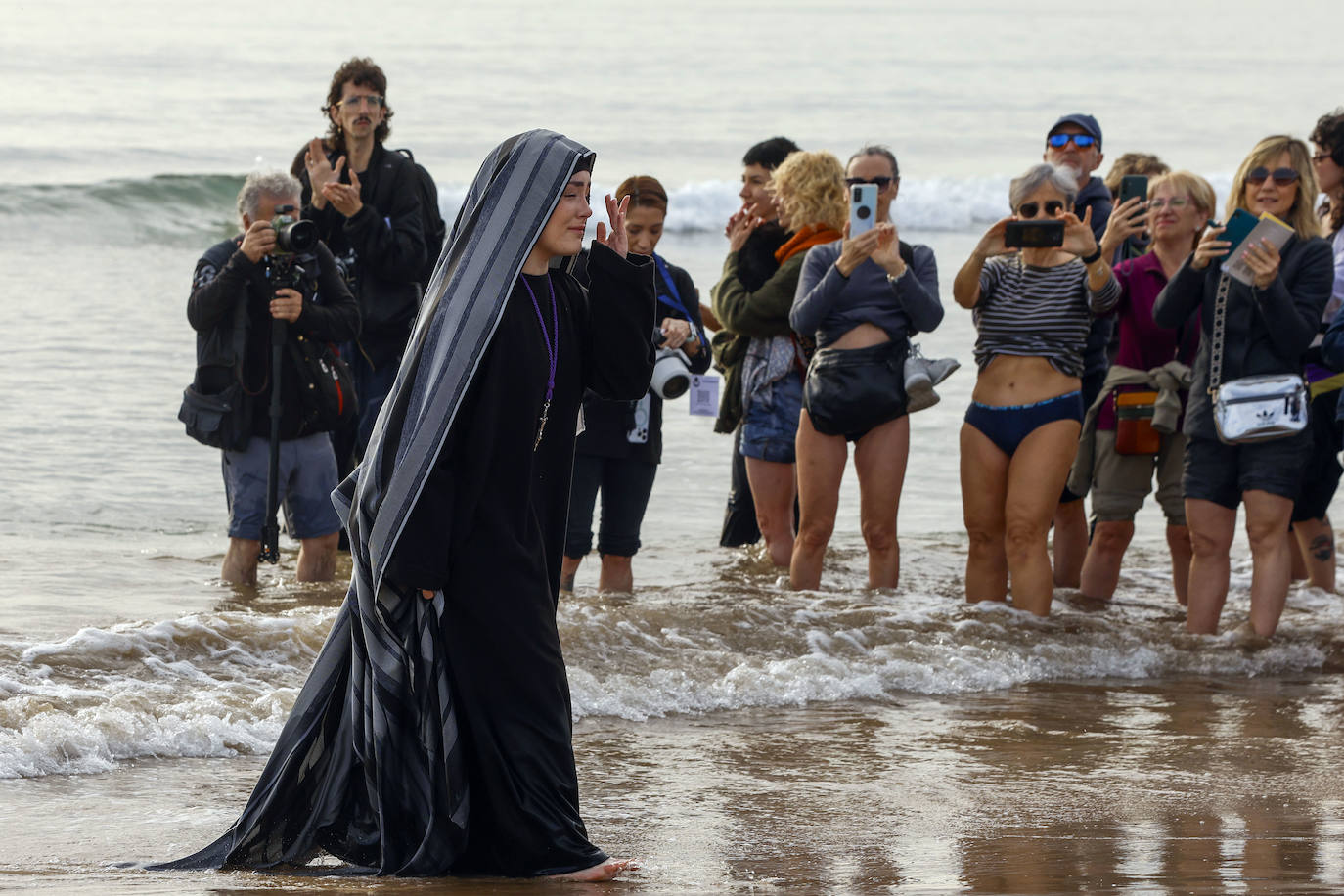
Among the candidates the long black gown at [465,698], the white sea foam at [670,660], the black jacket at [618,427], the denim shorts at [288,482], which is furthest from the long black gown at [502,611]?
the denim shorts at [288,482]

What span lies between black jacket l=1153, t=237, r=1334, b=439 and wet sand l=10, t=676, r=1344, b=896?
1.26 metres

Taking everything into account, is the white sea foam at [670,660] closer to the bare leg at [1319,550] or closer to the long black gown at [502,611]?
the bare leg at [1319,550]

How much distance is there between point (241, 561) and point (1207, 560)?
4.05 metres

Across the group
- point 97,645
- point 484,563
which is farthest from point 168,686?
point 484,563

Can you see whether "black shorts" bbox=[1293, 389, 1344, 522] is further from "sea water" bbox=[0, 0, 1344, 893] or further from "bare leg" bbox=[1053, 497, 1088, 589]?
"bare leg" bbox=[1053, 497, 1088, 589]

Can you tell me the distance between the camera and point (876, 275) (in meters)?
6.80

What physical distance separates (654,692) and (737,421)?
2.07 metres

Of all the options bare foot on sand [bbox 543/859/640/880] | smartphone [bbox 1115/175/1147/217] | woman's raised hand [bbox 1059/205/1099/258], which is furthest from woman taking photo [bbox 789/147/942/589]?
bare foot on sand [bbox 543/859/640/880]

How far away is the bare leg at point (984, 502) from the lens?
663 centimetres

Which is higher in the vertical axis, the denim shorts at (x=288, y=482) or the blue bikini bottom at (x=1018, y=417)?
the blue bikini bottom at (x=1018, y=417)

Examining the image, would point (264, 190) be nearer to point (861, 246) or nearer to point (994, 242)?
point (861, 246)

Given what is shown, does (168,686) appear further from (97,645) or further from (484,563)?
(484,563)

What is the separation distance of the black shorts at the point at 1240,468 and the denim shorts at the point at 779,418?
1.73 m

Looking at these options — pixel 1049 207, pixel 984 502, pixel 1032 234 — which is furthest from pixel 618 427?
pixel 1049 207
